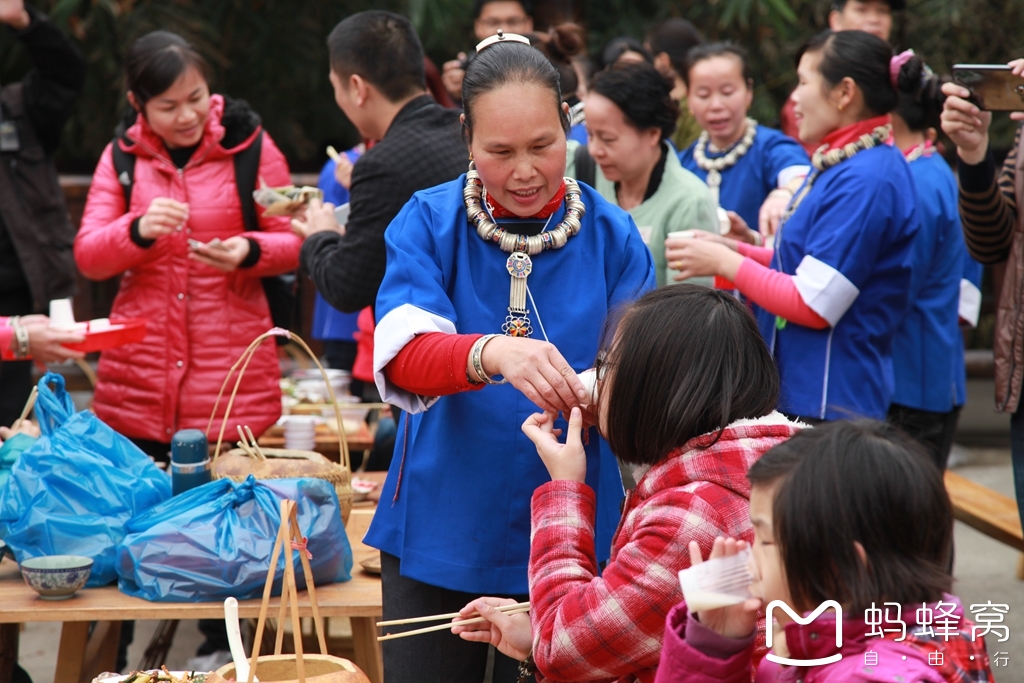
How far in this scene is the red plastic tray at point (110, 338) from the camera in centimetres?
317

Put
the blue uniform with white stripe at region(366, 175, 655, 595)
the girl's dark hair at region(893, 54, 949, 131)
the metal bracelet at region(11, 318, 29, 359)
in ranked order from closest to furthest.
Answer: the blue uniform with white stripe at region(366, 175, 655, 595), the metal bracelet at region(11, 318, 29, 359), the girl's dark hair at region(893, 54, 949, 131)

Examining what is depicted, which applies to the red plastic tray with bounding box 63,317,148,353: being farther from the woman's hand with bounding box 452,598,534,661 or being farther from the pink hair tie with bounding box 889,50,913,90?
the pink hair tie with bounding box 889,50,913,90

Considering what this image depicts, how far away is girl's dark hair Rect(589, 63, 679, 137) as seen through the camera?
3.39 meters

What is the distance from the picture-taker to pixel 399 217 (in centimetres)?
197

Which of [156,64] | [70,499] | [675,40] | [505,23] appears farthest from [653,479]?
[675,40]

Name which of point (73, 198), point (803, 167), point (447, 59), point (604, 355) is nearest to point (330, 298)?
point (604, 355)

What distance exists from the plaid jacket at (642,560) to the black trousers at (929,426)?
2.38 m

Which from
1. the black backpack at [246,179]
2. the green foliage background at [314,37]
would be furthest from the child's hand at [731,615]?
the green foliage background at [314,37]

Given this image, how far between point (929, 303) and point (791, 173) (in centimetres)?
71

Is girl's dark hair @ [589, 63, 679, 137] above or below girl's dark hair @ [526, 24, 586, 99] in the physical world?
below

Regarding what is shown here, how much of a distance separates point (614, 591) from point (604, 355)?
0.35 meters

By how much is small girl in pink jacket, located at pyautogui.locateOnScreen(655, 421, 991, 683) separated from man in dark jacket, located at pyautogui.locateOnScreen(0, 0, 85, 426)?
3.19 metres

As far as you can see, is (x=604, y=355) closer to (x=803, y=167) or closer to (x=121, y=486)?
(x=121, y=486)
